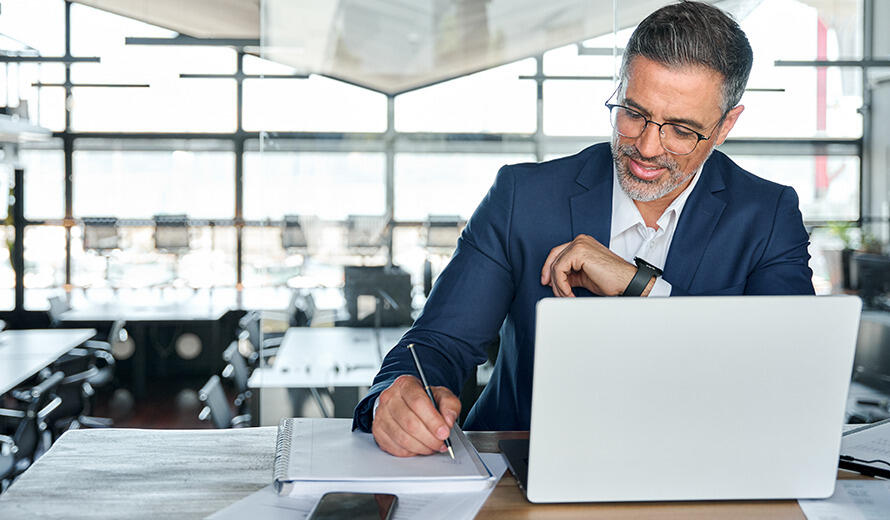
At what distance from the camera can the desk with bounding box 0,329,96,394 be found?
464 centimetres

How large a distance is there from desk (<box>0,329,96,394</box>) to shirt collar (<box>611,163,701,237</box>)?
373cm

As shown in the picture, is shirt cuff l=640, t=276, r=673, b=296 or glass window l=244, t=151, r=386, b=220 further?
glass window l=244, t=151, r=386, b=220

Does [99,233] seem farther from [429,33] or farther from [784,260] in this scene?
[784,260]

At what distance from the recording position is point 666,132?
146 cm

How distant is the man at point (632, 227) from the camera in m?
1.44

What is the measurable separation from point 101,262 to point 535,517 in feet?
31.9

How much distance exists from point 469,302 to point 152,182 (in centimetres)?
942

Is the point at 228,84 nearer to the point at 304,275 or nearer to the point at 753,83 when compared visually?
the point at 304,275

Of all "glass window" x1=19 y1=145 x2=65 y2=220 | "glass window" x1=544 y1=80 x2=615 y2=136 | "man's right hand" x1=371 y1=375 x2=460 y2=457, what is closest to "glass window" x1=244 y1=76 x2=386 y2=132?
"glass window" x1=544 y1=80 x2=615 y2=136

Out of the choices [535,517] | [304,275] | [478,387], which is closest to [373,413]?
[535,517]

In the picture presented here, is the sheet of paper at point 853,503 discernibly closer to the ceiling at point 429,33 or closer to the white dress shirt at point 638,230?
the white dress shirt at point 638,230

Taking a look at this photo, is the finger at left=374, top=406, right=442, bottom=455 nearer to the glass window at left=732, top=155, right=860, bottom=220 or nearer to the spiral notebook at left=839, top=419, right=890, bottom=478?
the spiral notebook at left=839, top=419, right=890, bottom=478

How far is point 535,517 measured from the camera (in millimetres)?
1013

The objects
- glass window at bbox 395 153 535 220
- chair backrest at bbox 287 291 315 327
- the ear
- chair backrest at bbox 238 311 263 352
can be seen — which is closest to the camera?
the ear
